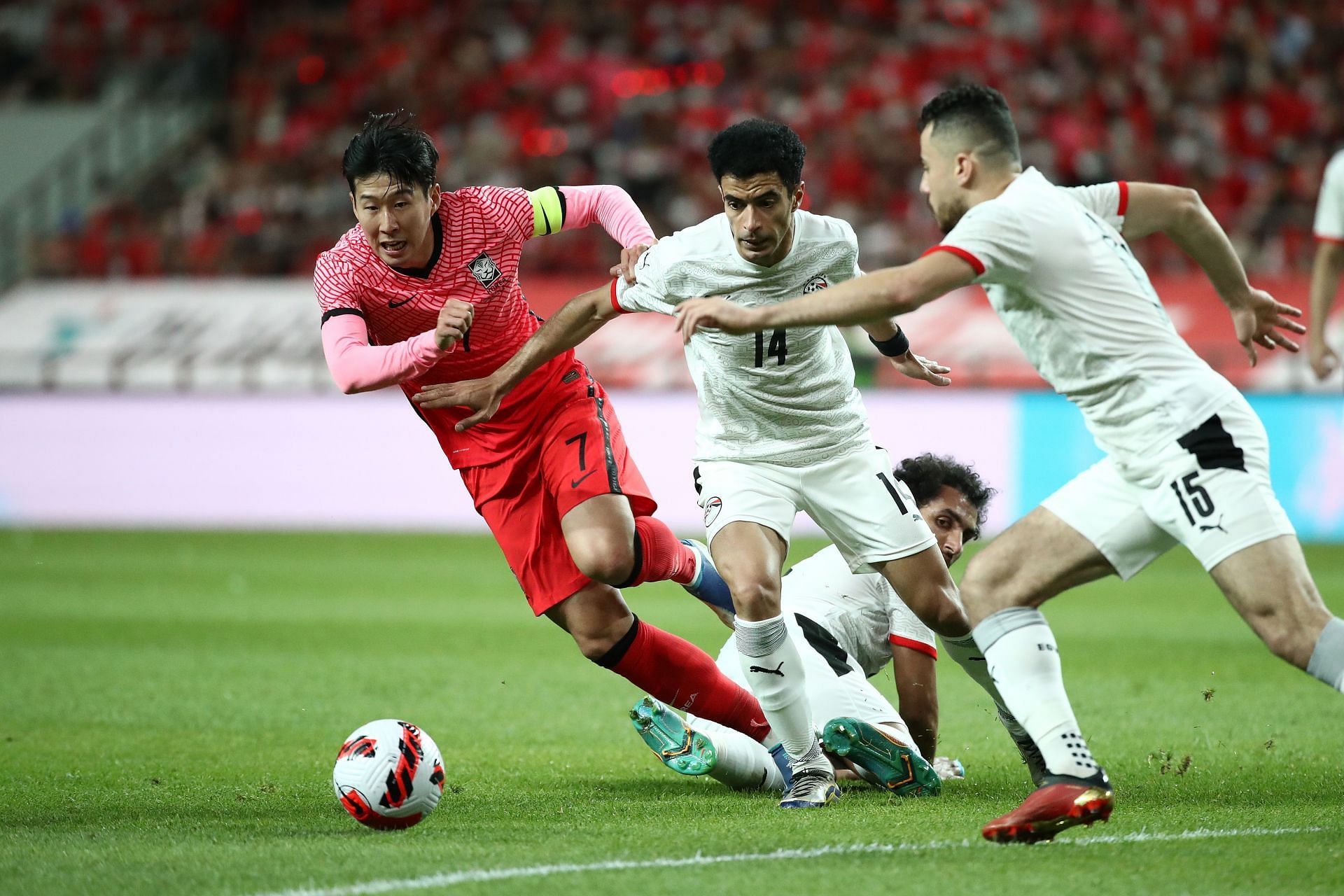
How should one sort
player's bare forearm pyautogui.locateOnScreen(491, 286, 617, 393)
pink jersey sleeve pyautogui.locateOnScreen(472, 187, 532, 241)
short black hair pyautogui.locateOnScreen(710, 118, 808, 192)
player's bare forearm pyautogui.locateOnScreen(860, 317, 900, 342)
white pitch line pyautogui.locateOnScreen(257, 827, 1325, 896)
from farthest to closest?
pink jersey sleeve pyautogui.locateOnScreen(472, 187, 532, 241), player's bare forearm pyautogui.locateOnScreen(860, 317, 900, 342), player's bare forearm pyautogui.locateOnScreen(491, 286, 617, 393), short black hair pyautogui.locateOnScreen(710, 118, 808, 192), white pitch line pyautogui.locateOnScreen(257, 827, 1325, 896)

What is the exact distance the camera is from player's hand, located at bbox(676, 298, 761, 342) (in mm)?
4184

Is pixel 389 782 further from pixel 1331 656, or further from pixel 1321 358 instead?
pixel 1321 358

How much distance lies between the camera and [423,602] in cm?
1186

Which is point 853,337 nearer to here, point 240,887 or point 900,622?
point 900,622

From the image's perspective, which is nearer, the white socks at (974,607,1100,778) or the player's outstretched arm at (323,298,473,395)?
the white socks at (974,607,1100,778)

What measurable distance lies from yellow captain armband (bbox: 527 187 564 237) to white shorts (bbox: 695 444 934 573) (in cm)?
124

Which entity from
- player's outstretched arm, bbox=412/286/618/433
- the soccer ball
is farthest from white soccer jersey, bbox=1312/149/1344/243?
the soccer ball

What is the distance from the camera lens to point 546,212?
598cm

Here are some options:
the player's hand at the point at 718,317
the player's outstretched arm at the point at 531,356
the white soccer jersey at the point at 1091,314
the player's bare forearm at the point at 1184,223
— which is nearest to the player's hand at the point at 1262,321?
the player's bare forearm at the point at 1184,223

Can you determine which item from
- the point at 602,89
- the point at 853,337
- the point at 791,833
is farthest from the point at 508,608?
the point at 602,89

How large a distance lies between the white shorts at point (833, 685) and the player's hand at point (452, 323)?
4.68ft

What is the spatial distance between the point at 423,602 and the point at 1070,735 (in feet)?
26.8

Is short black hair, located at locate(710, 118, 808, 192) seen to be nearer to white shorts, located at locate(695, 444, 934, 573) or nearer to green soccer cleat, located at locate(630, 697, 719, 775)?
white shorts, located at locate(695, 444, 934, 573)

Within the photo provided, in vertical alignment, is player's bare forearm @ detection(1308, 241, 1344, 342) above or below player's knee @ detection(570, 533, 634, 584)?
above
